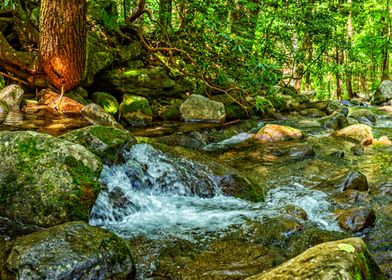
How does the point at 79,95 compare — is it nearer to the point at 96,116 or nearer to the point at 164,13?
the point at 96,116

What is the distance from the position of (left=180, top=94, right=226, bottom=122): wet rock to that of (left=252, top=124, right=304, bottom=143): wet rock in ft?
6.38

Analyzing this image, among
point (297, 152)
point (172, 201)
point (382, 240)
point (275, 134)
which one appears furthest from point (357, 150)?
point (172, 201)

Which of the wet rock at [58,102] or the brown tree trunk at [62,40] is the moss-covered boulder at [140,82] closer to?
the brown tree trunk at [62,40]

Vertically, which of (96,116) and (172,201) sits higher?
(96,116)

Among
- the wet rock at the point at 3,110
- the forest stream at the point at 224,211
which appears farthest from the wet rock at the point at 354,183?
the wet rock at the point at 3,110

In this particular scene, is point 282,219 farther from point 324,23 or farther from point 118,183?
point 324,23

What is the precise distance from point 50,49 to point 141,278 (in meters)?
6.22

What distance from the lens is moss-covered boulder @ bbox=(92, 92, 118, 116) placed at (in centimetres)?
965

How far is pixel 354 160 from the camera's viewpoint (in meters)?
7.87

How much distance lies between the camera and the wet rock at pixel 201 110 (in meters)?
11.0

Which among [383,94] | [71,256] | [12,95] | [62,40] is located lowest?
[383,94]

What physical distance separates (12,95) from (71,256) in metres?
6.44

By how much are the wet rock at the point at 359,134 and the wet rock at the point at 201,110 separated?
3296 millimetres

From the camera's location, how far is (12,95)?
8.30 m
